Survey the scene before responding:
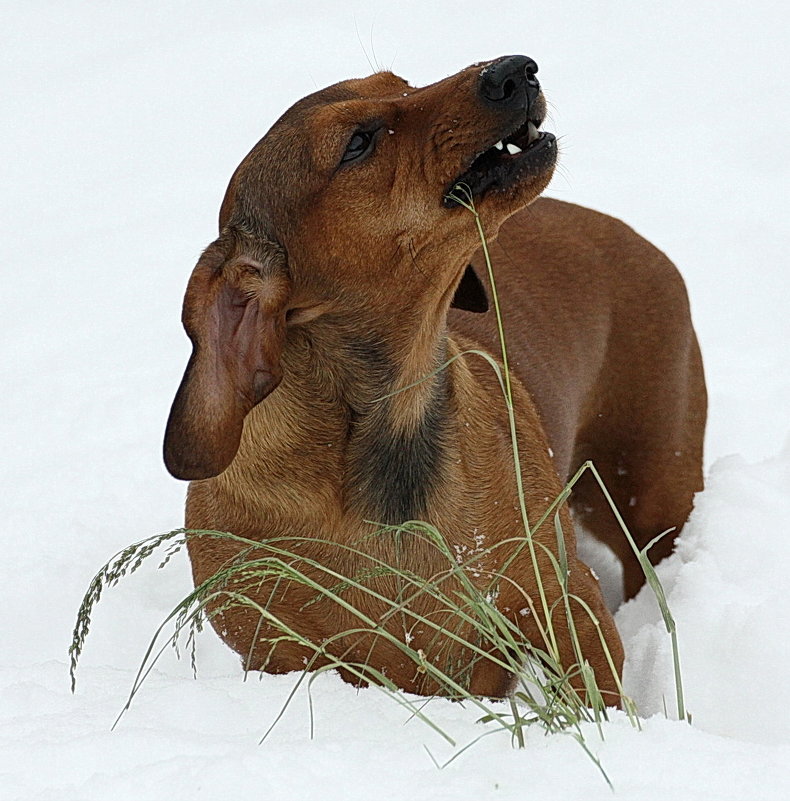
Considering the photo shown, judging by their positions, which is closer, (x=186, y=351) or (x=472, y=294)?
(x=472, y=294)

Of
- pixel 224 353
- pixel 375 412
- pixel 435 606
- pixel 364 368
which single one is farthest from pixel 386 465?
pixel 224 353

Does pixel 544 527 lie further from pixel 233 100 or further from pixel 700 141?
pixel 233 100

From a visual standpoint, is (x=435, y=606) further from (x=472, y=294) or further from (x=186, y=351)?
(x=186, y=351)

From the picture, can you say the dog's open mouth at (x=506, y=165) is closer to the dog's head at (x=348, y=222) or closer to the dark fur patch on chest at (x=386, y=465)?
the dog's head at (x=348, y=222)

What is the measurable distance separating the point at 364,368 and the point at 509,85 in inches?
30.5

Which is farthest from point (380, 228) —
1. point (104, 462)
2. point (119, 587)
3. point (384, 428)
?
point (104, 462)

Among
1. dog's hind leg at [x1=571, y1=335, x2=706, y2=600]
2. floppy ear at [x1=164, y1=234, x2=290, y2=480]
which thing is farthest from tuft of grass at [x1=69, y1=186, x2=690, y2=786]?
dog's hind leg at [x1=571, y1=335, x2=706, y2=600]

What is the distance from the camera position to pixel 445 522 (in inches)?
125

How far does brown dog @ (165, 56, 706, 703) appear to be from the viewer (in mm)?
2889

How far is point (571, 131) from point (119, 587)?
4916 millimetres

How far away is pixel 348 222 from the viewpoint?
9.86 feet

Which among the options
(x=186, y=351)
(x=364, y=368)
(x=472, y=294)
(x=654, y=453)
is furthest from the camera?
(x=186, y=351)

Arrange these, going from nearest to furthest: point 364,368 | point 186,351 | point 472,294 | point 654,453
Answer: point 364,368, point 472,294, point 654,453, point 186,351

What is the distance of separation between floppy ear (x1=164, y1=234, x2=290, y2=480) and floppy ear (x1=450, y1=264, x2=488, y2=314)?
33.2 inches
